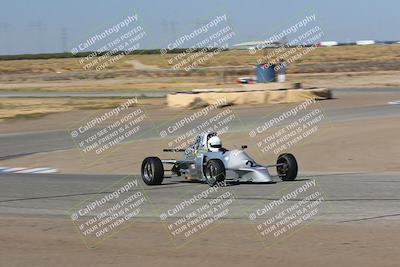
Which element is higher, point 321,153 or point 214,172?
point 214,172

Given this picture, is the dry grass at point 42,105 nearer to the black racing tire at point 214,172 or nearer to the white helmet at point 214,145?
the white helmet at point 214,145

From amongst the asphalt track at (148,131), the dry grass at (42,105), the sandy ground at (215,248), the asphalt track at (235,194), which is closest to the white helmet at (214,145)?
the asphalt track at (235,194)

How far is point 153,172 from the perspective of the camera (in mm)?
15281

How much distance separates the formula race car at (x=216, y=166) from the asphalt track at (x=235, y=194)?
18 centimetres

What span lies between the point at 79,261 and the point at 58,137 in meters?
22.2

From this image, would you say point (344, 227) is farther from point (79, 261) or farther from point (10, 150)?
Result: point (10, 150)

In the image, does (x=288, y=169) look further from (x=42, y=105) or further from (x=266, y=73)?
(x=42, y=105)

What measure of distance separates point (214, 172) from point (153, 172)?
5.31ft

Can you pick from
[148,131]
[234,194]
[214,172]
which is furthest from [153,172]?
[148,131]

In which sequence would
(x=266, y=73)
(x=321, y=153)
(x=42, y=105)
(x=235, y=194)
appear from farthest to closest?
1. (x=42, y=105)
2. (x=266, y=73)
3. (x=321, y=153)
4. (x=235, y=194)

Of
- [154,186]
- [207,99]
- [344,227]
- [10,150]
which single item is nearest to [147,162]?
[154,186]

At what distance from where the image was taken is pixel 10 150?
26594 millimetres

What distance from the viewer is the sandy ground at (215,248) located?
26.5 feet

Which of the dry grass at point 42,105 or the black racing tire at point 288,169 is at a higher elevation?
the dry grass at point 42,105
